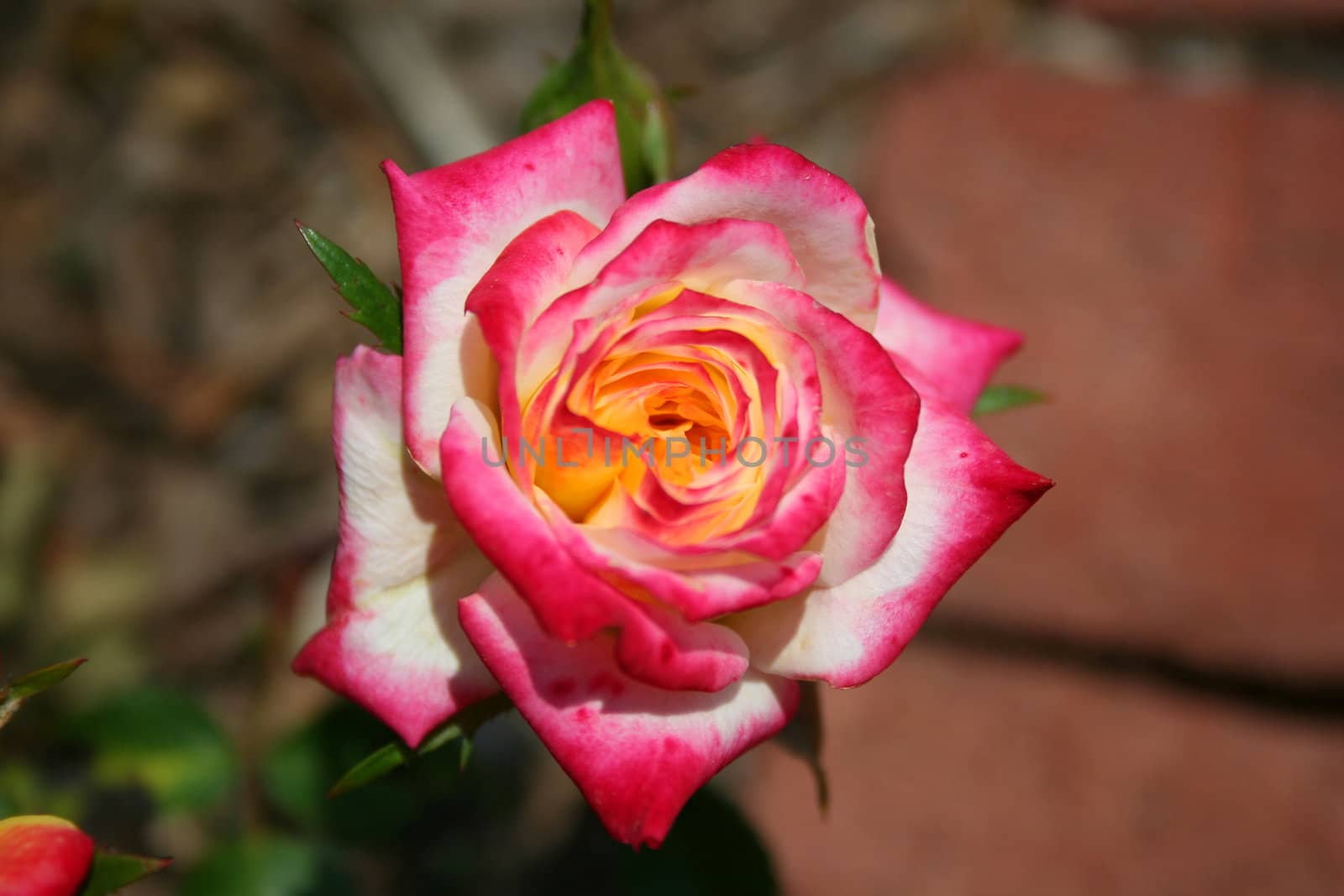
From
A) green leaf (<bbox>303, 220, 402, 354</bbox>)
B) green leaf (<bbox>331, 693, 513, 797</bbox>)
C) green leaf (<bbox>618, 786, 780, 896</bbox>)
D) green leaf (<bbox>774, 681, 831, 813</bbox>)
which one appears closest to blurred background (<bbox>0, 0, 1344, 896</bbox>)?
green leaf (<bbox>618, 786, 780, 896</bbox>)

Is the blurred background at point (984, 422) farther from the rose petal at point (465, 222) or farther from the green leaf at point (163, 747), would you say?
the rose petal at point (465, 222)

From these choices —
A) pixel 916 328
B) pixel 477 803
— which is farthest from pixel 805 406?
pixel 477 803

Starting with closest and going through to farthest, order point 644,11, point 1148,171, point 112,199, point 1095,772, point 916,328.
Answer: point 916,328
point 1095,772
point 1148,171
point 112,199
point 644,11

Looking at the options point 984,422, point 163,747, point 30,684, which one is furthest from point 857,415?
point 984,422

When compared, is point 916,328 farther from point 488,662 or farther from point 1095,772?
point 1095,772

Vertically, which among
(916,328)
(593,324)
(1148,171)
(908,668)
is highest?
(593,324)
